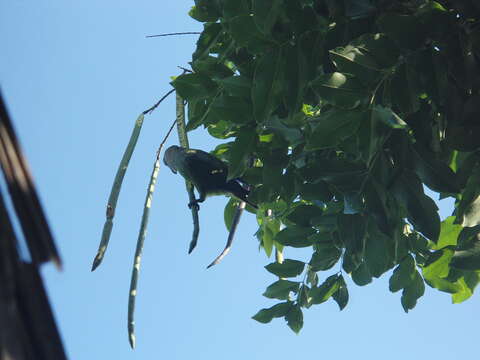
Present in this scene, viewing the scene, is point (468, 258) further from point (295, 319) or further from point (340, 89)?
point (295, 319)

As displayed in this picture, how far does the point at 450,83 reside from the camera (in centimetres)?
251

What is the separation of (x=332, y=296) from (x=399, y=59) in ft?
4.54

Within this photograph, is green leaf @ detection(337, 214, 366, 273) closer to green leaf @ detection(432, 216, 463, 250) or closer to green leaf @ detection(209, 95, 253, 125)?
green leaf @ detection(432, 216, 463, 250)

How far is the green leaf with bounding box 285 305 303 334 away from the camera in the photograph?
11.3 feet

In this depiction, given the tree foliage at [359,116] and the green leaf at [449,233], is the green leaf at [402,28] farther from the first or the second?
the green leaf at [449,233]

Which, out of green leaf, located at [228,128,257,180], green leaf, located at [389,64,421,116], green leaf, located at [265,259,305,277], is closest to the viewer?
green leaf, located at [389,64,421,116]

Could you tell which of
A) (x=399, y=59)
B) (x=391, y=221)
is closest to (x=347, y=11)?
(x=399, y=59)

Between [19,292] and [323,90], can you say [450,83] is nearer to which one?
[323,90]

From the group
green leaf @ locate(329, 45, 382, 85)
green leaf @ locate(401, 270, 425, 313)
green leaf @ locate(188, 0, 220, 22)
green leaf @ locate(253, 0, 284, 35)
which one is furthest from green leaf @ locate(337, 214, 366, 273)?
green leaf @ locate(188, 0, 220, 22)

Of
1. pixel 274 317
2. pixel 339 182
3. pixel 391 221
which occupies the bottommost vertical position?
pixel 274 317

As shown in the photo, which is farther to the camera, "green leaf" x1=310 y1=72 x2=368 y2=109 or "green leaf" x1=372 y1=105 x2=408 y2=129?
"green leaf" x1=310 y1=72 x2=368 y2=109

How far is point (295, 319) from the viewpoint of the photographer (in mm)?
3443

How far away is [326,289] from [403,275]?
1.34 feet

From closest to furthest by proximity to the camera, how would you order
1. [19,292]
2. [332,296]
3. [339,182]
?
[19,292] → [339,182] → [332,296]
